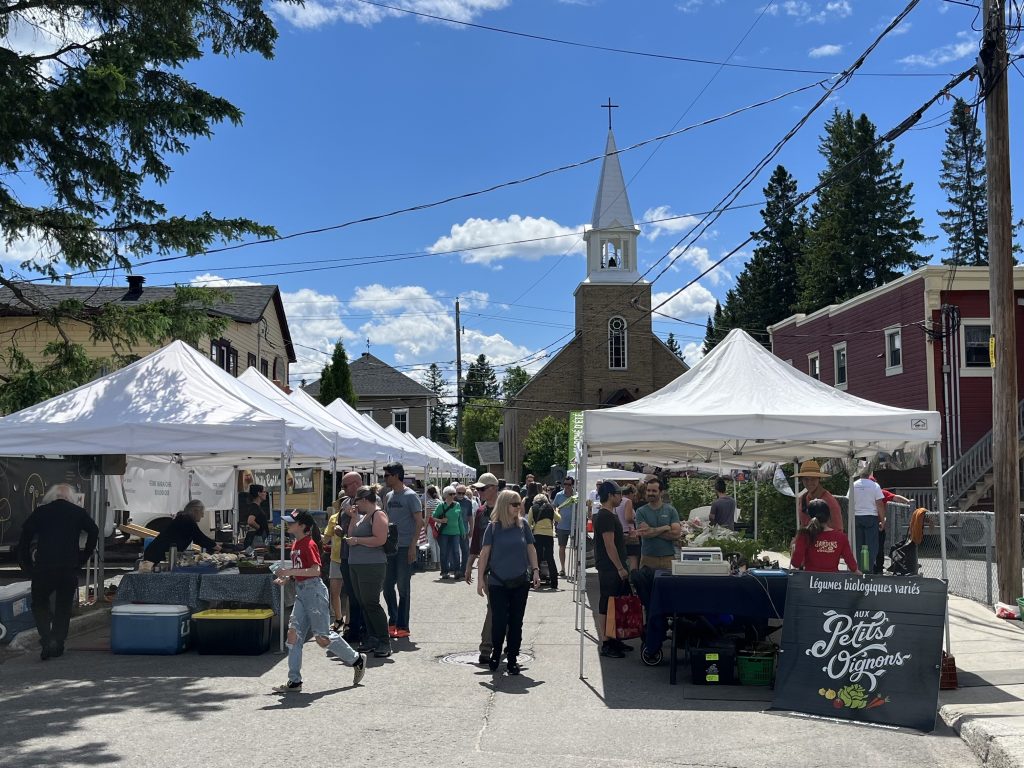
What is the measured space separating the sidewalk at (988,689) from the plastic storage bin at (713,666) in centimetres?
172

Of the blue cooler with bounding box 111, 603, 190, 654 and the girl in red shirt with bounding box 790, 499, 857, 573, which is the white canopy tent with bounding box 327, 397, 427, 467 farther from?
the girl in red shirt with bounding box 790, 499, 857, 573

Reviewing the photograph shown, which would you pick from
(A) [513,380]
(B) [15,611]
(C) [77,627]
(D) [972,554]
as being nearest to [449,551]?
(C) [77,627]

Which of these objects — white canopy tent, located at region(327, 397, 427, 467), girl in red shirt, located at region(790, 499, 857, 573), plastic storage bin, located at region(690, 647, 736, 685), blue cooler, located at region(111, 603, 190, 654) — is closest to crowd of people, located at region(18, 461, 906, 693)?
girl in red shirt, located at region(790, 499, 857, 573)

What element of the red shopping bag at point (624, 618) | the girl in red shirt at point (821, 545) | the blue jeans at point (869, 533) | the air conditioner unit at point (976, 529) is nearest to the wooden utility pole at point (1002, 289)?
the air conditioner unit at point (976, 529)

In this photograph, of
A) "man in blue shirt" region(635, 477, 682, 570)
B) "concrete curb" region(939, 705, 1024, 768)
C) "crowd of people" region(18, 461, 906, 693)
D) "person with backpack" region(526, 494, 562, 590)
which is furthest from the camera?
"person with backpack" region(526, 494, 562, 590)

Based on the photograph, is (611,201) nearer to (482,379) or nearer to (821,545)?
(821,545)

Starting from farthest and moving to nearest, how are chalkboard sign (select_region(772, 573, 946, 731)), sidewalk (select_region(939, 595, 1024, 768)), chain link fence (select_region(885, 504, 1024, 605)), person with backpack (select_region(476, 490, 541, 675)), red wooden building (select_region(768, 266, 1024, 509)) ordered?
Answer: 1. red wooden building (select_region(768, 266, 1024, 509))
2. chain link fence (select_region(885, 504, 1024, 605))
3. person with backpack (select_region(476, 490, 541, 675))
4. chalkboard sign (select_region(772, 573, 946, 731))
5. sidewalk (select_region(939, 595, 1024, 768))

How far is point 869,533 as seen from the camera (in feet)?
52.3

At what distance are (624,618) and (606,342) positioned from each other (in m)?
48.9

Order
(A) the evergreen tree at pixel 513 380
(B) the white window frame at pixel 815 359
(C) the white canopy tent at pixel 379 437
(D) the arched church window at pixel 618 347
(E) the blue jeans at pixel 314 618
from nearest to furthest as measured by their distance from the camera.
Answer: (E) the blue jeans at pixel 314 618 < (C) the white canopy tent at pixel 379 437 < (B) the white window frame at pixel 815 359 < (D) the arched church window at pixel 618 347 < (A) the evergreen tree at pixel 513 380

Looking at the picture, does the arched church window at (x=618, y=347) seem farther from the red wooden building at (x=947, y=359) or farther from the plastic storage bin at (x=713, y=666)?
the plastic storage bin at (x=713, y=666)

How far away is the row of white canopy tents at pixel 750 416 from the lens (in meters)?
9.65

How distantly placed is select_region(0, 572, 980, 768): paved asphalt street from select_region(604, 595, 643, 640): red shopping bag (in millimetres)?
354

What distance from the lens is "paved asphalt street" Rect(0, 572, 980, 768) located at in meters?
6.68
